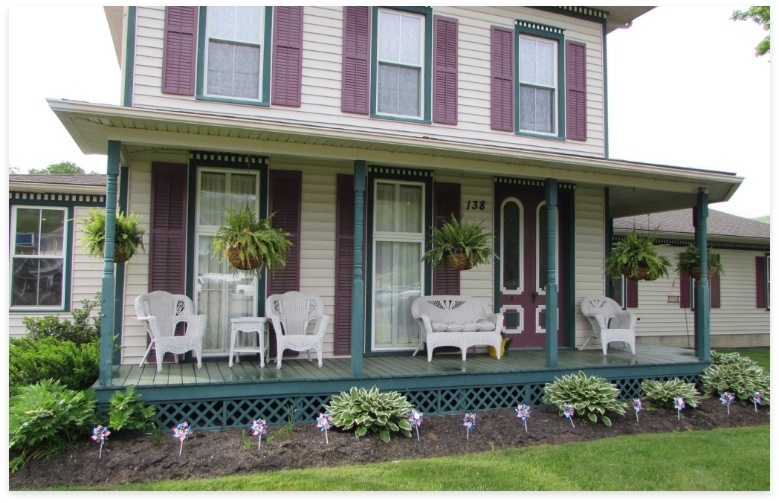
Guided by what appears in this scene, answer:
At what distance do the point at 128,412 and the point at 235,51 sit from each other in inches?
175

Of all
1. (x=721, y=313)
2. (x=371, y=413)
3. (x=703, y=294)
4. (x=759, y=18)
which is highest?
(x=759, y=18)

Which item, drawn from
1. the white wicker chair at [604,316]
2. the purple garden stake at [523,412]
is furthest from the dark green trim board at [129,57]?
the white wicker chair at [604,316]

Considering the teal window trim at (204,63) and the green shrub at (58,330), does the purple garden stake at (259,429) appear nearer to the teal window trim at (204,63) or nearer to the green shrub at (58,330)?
the green shrub at (58,330)

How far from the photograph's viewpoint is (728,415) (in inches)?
261

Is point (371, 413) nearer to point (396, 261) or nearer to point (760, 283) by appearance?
point (396, 261)

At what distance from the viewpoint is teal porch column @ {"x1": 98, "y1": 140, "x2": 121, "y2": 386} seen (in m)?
5.31

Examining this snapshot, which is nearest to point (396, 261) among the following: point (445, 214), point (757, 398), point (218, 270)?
point (445, 214)

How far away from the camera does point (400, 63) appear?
25.6 ft

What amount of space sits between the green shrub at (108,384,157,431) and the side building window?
4.26 m

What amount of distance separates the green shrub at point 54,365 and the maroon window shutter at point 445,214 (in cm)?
418

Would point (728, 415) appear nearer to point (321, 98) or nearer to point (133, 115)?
point (321, 98)

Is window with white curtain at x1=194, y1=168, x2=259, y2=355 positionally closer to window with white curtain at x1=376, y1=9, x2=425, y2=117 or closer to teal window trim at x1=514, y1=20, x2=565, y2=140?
window with white curtain at x1=376, y1=9, x2=425, y2=117

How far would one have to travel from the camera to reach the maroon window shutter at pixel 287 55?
23.7ft

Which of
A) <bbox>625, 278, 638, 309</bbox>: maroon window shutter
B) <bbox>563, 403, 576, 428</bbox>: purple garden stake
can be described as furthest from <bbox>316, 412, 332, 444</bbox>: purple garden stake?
<bbox>625, 278, 638, 309</bbox>: maroon window shutter
